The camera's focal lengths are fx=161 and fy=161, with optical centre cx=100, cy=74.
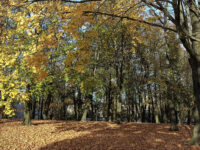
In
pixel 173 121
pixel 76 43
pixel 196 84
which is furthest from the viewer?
pixel 173 121

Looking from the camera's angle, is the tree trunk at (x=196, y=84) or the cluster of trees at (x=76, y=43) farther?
the tree trunk at (x=196, y=84)

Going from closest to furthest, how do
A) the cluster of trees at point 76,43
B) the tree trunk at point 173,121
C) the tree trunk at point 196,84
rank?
the cluster of trees at point 76,43 < the tree trunk at point 196,84 < the tree trunk at point 173,121

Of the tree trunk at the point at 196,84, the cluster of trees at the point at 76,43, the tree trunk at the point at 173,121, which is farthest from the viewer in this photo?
the tree trunk at the point at 173,121

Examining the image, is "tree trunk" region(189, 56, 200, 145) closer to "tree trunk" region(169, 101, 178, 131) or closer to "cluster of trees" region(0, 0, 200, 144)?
"cluster of trees" region(0, 0, 200, 144)

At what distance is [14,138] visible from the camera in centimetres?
855

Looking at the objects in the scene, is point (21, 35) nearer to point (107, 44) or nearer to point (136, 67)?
point (107, 44)

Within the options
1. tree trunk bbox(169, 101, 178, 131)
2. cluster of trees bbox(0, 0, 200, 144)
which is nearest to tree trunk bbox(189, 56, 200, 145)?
cluster of trees bbox(0, 0, 200, 144)

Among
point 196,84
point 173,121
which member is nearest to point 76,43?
point 196,84

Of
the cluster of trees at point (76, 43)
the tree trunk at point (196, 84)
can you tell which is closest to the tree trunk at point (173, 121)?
the cluster of trees at point (76, 43)

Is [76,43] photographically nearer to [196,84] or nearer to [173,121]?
[196,84]

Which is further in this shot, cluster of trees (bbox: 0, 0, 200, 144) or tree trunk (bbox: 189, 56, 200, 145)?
tree trunk (bbox: 189, 56, 200, 145)

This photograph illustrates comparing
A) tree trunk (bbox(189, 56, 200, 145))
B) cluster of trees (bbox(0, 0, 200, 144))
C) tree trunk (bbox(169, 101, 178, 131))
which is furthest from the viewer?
tree trunk (bbox(169, 101, 178, 131))

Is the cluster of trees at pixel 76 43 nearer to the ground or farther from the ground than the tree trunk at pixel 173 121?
farther from the ground

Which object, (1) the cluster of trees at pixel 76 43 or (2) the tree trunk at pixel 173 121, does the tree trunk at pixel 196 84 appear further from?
(2) the tree trunk at pixel 173 121
